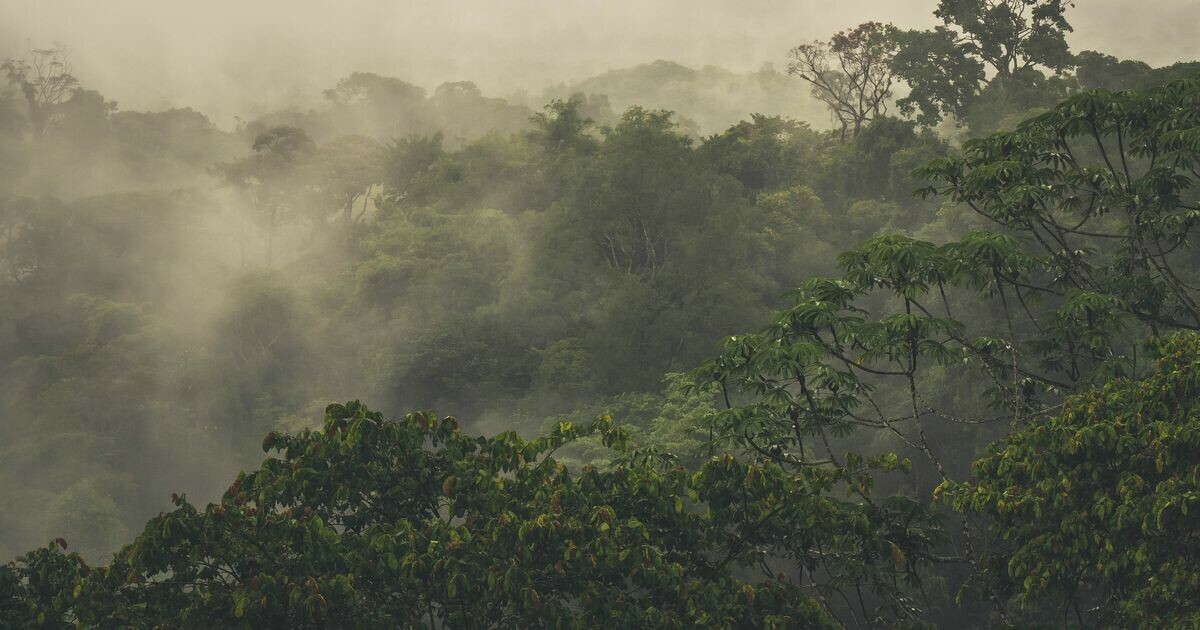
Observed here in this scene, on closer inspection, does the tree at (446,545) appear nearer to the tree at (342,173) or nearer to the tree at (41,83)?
the tree at (342,173)

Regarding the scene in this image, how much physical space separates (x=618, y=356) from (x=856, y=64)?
68.6 ft

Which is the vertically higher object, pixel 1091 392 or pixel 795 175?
pixel 795 175

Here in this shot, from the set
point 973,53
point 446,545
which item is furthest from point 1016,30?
point 446,545

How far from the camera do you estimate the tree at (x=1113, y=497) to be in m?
8.85

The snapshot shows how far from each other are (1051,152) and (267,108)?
62.1m

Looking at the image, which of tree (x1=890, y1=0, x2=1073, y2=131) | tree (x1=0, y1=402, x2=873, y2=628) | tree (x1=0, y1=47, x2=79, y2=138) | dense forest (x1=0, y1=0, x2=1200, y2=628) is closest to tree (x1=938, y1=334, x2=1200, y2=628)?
dense forest (x1=0, y1=0, x2=1200, y2=628)

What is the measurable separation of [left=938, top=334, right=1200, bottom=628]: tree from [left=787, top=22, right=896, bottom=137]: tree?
111 feet

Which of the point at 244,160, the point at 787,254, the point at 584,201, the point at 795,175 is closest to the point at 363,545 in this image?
the point at 584,201

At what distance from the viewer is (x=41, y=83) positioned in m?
55.5

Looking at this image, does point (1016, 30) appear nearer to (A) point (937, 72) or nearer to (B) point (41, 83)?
(A) point (937, 72)

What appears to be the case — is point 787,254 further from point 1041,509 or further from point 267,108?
point 267,108

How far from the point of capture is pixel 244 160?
160 ft

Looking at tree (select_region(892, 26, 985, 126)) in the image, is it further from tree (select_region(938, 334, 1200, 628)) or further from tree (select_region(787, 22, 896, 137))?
tree (select_region(938, 334, 1200, 628))

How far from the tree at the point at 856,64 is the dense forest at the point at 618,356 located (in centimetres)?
16
